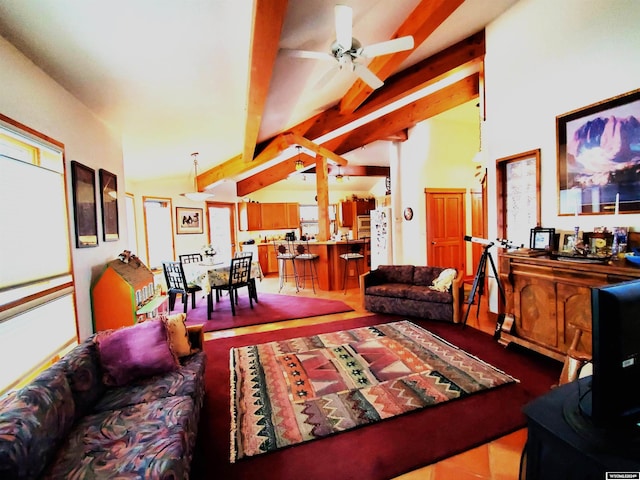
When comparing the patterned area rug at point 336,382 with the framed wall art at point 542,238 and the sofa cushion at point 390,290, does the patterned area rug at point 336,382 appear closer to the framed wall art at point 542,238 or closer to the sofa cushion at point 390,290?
the sofa cushion at point 390,290

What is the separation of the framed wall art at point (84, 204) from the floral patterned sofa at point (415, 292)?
3377 mm

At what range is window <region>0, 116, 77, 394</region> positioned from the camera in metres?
1.83

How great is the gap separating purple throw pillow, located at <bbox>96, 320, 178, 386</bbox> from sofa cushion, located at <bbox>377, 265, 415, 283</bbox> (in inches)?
131

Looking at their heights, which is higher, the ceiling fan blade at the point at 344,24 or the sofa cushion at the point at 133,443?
the ceiling fan blade at the point at 344,24

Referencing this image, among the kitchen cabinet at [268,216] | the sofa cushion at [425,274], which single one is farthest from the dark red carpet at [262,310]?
the kitchen cabinet at [268,216]

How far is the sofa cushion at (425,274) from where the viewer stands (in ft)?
13.6

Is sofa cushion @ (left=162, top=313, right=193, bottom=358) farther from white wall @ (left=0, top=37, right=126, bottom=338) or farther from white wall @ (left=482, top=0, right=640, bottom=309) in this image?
white wall @ (left=482, top=0, right=640, bottom=309)

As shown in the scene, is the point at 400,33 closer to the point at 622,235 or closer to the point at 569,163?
the point at 569,163

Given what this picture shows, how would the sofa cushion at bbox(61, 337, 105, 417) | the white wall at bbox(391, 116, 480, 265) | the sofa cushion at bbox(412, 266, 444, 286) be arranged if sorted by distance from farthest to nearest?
the white wall at bbox(391, 116, 480, 265)
the sofa cushion at bbox(412, 266, 444, 286)
the sofa cushion at bbox(61, 337, 105, 417)

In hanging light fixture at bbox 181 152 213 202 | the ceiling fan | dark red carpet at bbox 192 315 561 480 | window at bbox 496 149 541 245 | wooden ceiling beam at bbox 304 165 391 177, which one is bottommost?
dark red carpet at bbox 192 315 561 480

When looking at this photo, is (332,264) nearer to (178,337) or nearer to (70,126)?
(178,337)

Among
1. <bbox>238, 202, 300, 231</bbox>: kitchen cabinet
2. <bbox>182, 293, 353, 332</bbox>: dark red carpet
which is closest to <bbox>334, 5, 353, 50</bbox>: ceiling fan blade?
<bbox>182, 293, 353, 332</bbox>: dark red carpet

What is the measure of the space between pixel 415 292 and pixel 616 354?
10.5 feet

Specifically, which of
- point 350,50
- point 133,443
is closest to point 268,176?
point 350,50
